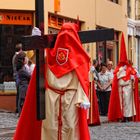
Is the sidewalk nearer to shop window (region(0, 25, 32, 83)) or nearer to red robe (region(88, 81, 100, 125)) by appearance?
red robe (region(88, 81, 100, 125))

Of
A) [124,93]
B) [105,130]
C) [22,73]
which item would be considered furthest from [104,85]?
[105,130]

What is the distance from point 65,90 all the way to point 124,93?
943 centimetres

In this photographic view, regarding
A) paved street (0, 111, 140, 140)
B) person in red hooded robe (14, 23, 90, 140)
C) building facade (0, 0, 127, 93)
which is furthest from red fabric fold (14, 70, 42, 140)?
building facade (0, 0, 127, 93)

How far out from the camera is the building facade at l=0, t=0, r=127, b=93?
2056 centimetres

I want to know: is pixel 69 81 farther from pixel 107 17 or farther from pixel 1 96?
pixel 107 17

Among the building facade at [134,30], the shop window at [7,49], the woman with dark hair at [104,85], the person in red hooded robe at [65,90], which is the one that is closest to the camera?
the person in red hooded robe at [65,90]

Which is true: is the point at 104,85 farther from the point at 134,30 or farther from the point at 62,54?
the point at 134,30

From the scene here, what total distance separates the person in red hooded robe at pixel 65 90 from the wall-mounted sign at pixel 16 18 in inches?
511

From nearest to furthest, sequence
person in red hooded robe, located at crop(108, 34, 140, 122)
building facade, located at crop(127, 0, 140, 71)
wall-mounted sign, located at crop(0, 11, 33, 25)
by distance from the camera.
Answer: person in red hooded robe, located at crop(108, 34, 140, 122) < wall-mounted sign, located at crop(0, 11, 33, 25) < building facade, located at crop(127, 0, 140, 71)

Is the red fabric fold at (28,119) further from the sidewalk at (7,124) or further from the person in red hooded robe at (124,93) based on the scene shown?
the person in red hooded robe at (124,93)

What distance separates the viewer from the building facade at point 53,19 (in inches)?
810

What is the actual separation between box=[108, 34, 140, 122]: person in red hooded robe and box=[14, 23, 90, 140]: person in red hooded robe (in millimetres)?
9225

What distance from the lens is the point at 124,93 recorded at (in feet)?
55.9

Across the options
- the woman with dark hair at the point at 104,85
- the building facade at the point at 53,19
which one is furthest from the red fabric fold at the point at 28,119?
the woman with dark hair at the point at 104,85
